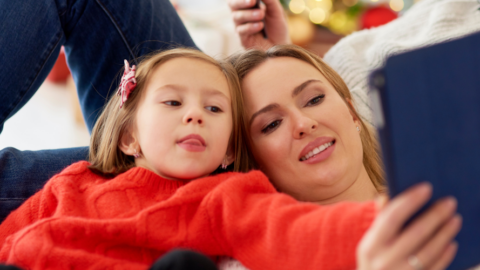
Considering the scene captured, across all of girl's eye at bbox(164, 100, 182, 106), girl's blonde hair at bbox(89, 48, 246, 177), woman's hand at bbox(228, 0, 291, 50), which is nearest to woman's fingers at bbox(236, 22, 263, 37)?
woman's hand at bbox(228, 0, 291, 50)

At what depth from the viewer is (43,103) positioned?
321 cm

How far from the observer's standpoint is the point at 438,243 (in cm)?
50

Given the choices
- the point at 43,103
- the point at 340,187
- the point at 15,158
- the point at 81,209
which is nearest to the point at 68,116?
the point at 43,103

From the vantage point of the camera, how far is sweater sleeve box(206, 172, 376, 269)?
2.12 feet

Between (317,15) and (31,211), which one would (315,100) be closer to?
(31,211)

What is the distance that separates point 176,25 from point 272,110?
72 cm

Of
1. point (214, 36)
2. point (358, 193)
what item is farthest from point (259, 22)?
point (214, 36)

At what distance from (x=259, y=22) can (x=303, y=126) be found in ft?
2.47

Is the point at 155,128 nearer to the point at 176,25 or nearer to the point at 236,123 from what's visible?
the point at 236,123

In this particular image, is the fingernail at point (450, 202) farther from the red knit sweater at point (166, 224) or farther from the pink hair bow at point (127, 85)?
the pink hair bow at point (127, 85)

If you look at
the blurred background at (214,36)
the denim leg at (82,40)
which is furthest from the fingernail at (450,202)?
the blurred background at (214,36)

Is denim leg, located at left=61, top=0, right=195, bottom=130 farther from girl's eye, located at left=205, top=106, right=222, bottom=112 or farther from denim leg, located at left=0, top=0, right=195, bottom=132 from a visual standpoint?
girl's eye, located at left=205, top=106, right=222, bottom=112

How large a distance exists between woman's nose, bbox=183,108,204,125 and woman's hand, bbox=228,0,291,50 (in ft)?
2.28

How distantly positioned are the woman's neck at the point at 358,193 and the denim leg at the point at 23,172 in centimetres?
78
